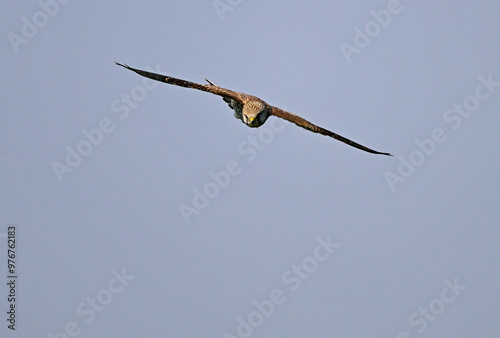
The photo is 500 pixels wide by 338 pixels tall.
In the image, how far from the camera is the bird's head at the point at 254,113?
3312 cm

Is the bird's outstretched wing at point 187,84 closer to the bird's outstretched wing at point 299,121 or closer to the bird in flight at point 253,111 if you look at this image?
the bird in flight at point 253,111

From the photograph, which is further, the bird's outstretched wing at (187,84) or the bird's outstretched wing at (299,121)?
the bird's outstretched wing at (299,121)

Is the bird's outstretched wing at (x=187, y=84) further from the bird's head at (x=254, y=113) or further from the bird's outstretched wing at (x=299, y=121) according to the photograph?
the bird's outstretched wing at (x=299, y=121)

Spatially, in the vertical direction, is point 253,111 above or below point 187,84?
below

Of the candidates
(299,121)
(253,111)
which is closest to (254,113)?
(253,111)

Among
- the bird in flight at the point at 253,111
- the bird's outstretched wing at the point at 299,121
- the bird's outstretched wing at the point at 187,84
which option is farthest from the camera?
the bird's outstretched wing at the point at 299,121

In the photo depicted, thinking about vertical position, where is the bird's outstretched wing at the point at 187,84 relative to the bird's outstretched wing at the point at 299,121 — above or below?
above

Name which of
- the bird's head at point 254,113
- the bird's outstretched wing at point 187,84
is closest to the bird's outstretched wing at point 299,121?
the bird's head at point 254,113

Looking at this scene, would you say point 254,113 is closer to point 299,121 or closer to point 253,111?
point 253,111

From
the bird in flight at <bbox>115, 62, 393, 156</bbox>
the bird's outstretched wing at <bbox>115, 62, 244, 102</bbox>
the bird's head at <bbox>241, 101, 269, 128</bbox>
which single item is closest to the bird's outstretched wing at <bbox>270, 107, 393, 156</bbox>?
the bird in flight at <bbox>115, 62, 393, 156</bbox>

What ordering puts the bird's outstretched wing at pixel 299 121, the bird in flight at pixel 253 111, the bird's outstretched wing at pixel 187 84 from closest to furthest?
the bird's outstretched wing at pixel 187 84 → the bird in flight at pixel 253 111 → the bird's outstretched wing at pixel 299 121

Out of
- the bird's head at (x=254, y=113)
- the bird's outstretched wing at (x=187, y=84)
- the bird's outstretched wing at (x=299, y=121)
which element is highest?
the bird's outstretched wing at (x=187, y=84)

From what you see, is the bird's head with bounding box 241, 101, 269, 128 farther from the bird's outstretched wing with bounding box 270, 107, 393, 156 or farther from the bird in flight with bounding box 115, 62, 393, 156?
the bird's outstretched wing with bounding box 270, 107, 393, 156

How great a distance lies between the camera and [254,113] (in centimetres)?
3312
